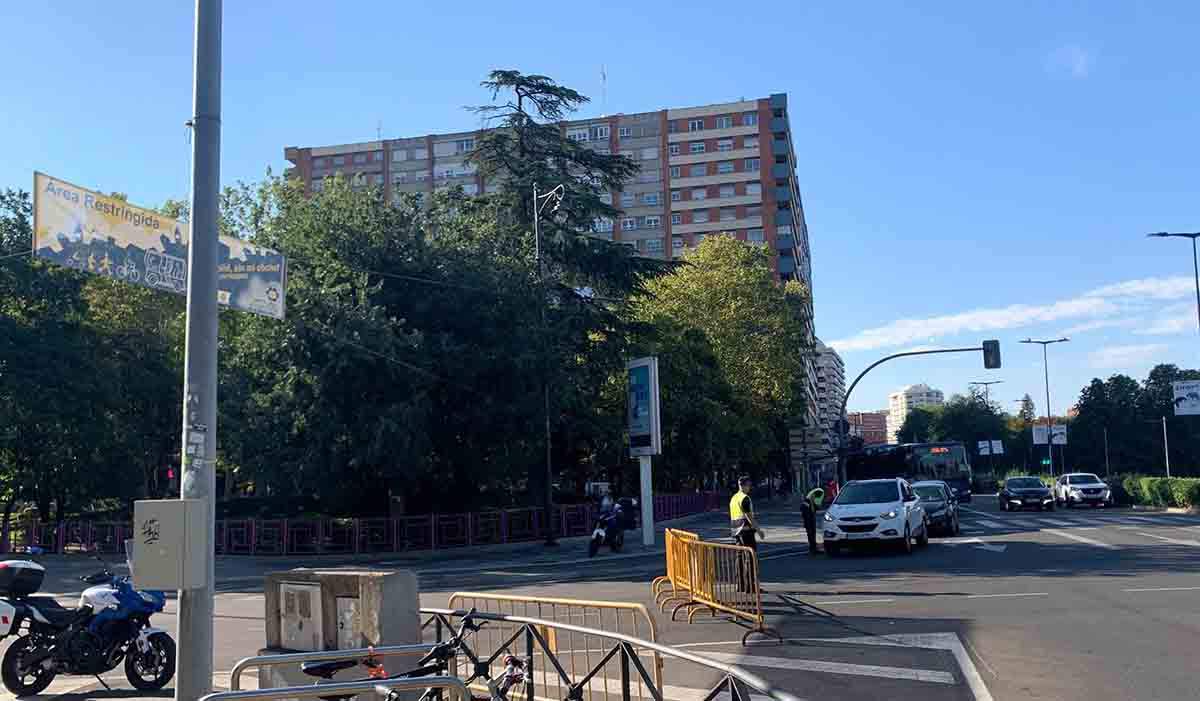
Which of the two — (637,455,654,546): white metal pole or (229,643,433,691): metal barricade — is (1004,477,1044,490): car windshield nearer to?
(637,455,654,546): white metal pole

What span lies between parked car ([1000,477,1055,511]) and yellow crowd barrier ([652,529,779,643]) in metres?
31.1

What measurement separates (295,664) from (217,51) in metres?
4.48

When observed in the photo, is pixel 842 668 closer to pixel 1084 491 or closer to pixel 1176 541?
pixel 1176 541

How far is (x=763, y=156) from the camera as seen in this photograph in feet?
306

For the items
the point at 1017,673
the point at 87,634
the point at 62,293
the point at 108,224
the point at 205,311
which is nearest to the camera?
the point at 205,311

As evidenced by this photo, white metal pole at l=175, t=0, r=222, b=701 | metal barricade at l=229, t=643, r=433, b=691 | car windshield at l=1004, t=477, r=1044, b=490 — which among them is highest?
white metal pole at l=175, t=0, r=222, b=701

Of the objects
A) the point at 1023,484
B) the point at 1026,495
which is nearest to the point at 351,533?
the point at 1026,495

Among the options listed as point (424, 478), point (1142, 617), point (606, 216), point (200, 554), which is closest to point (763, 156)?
point (606, 216)

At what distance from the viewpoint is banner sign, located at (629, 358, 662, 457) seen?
27438mm

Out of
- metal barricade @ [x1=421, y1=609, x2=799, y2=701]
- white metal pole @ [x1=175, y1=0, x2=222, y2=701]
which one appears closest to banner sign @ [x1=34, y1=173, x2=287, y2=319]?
white metal pole @ [x1=175, y1=0, x2=222, y2=701]

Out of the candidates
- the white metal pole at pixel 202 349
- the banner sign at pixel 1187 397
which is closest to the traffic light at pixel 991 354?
the banner sign at pixel 1187 397

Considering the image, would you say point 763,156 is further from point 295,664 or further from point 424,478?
point 295,664

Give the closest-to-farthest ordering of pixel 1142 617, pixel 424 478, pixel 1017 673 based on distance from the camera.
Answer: pixel 1017 673 < pixel 1142 617 < pixel 424 478

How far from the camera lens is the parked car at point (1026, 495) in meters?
40.2
